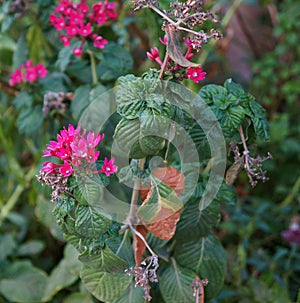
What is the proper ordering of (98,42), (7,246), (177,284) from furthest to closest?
(7,246)
(98,42)
(177,284)

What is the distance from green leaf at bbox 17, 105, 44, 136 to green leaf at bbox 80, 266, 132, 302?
43 cm

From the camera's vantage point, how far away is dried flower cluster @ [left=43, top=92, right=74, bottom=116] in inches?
44.8

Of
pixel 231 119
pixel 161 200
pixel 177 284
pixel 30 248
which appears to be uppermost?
pixel 231 119

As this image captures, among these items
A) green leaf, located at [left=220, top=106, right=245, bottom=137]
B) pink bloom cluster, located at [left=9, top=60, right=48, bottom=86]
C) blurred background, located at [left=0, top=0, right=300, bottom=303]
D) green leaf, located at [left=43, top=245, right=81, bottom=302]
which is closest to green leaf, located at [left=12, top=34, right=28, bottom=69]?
blurred background, located at [left=0, top=0, right=300, bottom=303]

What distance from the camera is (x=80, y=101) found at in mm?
1137

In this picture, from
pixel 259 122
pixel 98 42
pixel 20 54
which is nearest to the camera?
pixel 259 122

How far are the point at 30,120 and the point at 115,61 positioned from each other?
0.25 m

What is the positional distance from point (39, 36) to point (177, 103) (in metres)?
0.73

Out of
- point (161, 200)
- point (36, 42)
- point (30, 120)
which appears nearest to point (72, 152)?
point (161, 200)

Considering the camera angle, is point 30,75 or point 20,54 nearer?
point 30,75

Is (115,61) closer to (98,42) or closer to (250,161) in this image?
(98,42)

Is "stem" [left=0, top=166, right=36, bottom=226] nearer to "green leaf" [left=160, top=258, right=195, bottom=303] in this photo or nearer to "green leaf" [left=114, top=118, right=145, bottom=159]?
"green leaf" [left=160, top=258, right=195, bottom=303]

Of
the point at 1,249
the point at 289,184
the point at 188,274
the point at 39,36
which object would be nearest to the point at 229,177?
the point at 188,274

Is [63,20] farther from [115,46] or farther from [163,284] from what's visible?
[163,284]
